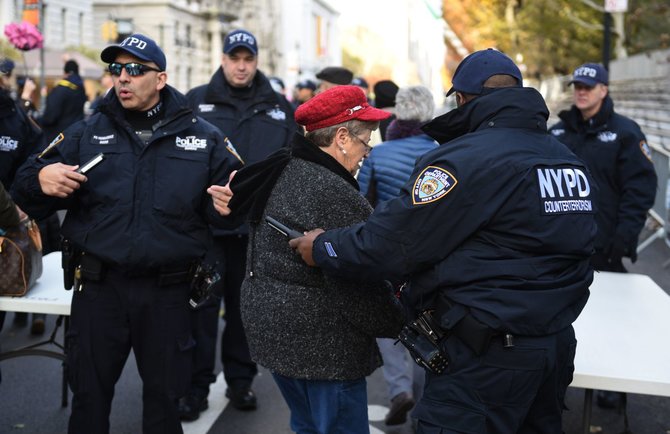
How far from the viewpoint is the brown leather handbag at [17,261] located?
4547 mm

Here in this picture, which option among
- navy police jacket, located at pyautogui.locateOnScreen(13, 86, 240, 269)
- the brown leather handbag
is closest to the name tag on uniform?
navy police jacket, located at pyautogui.locateOnScreen(13, 86, 240, 269)

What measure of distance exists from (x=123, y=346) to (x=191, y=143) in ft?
3.48

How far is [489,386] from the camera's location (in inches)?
116

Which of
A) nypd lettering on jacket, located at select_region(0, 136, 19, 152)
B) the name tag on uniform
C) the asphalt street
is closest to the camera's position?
the name tag on uniform

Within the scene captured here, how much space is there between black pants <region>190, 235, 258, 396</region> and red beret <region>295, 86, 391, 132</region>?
2296 millimetres

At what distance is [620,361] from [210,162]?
7.22ft

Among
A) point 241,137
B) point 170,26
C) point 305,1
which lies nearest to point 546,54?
point 170,26

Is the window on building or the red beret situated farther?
the window on building

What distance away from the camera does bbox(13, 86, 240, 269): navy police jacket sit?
3984mm

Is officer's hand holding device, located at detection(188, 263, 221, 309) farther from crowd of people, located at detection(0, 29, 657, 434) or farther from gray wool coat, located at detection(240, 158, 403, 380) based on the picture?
gray wool coat, located at detection(240, 158, 403, 380)

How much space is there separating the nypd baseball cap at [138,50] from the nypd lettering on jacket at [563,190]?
83.3 inches

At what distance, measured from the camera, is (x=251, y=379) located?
232 inches

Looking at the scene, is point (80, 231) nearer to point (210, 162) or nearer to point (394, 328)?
point (210, 162)

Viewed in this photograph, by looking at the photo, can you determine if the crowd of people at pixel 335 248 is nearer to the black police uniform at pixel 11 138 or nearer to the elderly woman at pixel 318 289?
the elderly woman at pixel 318 289
